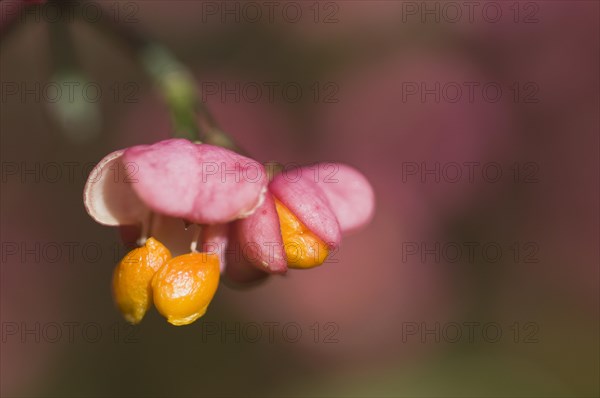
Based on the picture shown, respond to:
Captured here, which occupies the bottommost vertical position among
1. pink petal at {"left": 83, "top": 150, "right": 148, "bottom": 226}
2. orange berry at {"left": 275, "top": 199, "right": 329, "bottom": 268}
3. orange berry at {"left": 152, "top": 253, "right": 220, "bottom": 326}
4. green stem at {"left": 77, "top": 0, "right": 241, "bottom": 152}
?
orange berry at {"left": 152, "top": 253, "right": 220, "bottom": 326}

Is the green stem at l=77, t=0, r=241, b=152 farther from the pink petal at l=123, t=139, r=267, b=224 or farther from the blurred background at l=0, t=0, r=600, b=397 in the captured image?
the blurred background at l=0, t=0, r=600, b=397

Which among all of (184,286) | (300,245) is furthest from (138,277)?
(300,245)

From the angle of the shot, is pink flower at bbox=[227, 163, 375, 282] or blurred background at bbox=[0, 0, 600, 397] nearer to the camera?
pink flower at bbox=[227, 163, 375, 282]

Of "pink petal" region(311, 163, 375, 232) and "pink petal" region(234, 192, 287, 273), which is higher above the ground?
"pink petal" region(311, 163, 375, 232)

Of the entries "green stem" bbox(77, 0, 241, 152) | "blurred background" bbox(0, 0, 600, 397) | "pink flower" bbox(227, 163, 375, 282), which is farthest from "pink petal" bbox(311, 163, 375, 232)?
"blurred background" bbox(0, 0, 600, 397)

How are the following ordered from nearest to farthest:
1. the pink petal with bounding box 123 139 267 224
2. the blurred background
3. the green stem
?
1. the pink petal with bounding box 123 139 267 224
2. the green stem
3. the blurred background

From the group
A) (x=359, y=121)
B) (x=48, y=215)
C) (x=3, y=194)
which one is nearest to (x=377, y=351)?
(x=359, y=121)
